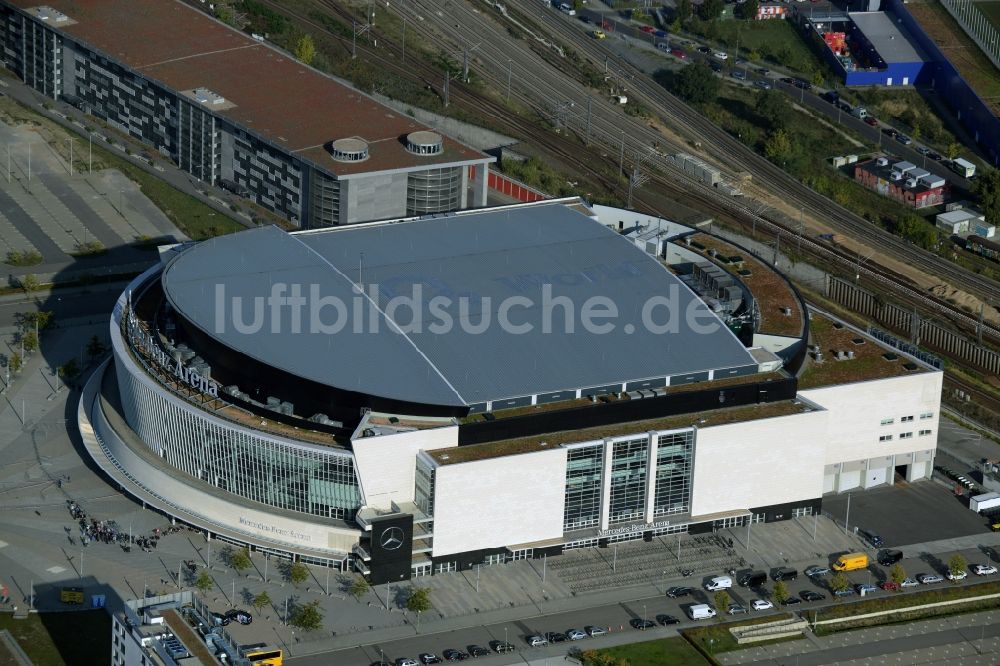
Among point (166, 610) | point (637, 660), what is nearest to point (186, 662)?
point (166, 610)

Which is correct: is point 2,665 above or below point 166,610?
below

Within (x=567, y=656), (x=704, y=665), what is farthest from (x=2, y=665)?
(x=704, y=665)

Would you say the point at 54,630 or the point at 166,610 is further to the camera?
the point at 54,630

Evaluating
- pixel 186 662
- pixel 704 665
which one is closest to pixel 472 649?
pixel 704 665

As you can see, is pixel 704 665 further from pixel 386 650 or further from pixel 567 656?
pixel 386 650

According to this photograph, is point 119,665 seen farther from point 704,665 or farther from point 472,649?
point 704,665

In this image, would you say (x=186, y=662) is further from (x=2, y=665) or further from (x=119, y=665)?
(x=2, y=665)

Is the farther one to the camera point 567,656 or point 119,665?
point 567,656
